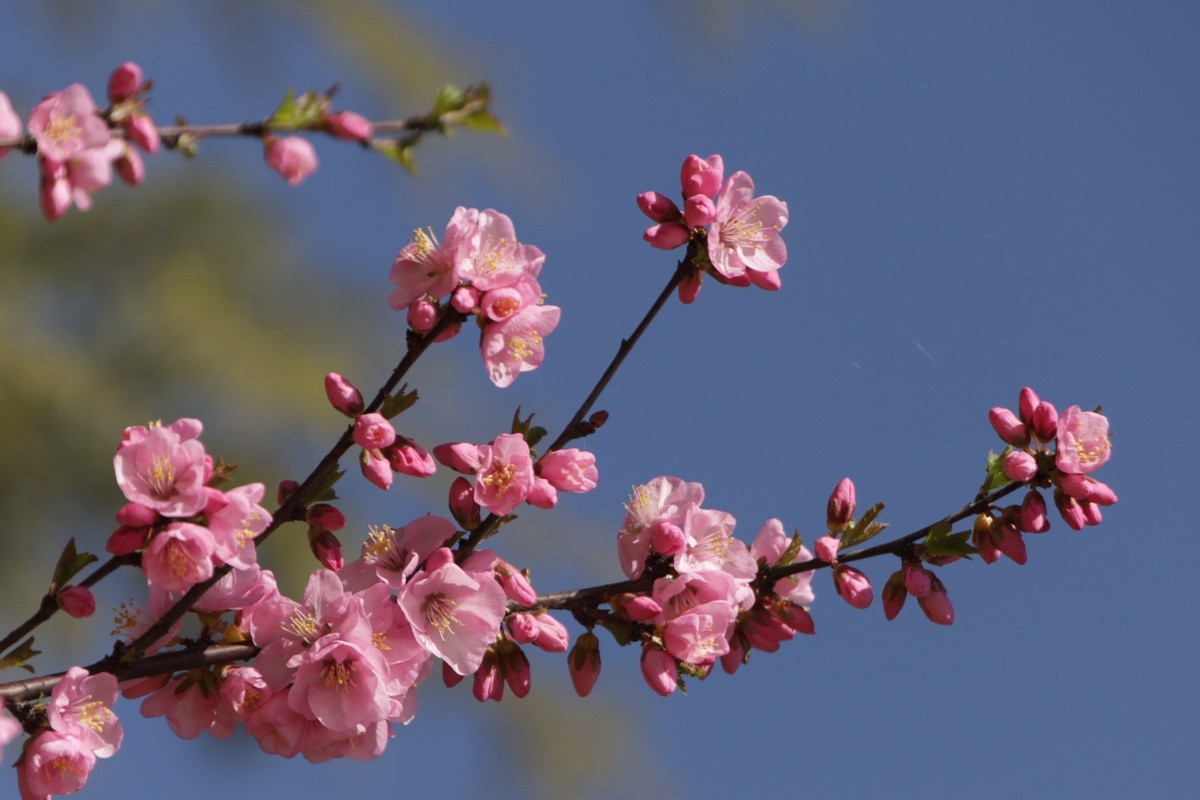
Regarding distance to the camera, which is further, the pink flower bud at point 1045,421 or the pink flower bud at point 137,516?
the pink flower bud at point 1045,421

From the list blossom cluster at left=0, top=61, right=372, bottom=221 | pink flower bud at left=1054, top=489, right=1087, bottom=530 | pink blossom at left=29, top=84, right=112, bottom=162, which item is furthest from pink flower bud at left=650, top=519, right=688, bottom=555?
pink blossom at left=29, top=84, right=112, bottom=162

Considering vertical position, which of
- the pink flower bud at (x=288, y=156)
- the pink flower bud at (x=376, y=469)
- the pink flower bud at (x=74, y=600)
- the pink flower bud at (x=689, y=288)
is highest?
the pink flower bud at (x=689, y=288)

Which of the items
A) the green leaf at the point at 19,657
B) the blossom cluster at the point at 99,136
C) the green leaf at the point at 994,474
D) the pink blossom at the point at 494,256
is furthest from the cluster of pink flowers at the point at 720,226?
the green leaf at the point at 19,657

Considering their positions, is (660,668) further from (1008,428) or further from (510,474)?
(1008,428)

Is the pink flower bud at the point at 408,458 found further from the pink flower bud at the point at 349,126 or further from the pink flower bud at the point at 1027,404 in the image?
the pink flower bud at the point at 1027,404

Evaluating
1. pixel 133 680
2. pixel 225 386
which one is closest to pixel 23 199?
pixel 225 386

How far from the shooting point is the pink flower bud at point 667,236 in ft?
3.71

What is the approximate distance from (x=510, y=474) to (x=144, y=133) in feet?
1.23

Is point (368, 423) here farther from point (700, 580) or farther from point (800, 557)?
Result: point (800, 557)

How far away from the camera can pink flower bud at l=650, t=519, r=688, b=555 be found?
1.11 m

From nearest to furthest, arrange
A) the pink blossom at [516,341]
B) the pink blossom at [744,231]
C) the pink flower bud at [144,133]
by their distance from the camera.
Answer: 1. the pink flower bud at [144,133]
2. the pink blossom at [516,341]
3. the pink blossom at [744,231]

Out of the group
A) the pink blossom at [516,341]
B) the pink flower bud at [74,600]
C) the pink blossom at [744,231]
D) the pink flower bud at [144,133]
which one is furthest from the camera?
the pink blossom at [744,231]

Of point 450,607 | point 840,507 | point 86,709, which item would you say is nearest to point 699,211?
point 840,507

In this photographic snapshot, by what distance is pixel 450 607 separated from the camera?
40.4 inches
